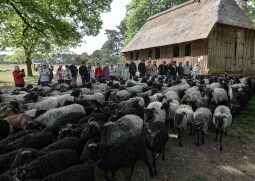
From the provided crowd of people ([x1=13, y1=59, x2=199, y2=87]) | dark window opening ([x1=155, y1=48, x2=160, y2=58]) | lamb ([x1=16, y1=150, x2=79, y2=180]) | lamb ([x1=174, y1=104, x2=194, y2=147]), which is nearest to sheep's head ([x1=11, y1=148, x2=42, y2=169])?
lamb ([x1=16, y1=150, x2=79, y2=180])

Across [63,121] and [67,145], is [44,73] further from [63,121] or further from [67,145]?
[67,145]

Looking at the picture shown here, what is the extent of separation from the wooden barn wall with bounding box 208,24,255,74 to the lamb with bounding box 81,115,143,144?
58.6ft

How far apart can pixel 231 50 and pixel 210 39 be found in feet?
14.4

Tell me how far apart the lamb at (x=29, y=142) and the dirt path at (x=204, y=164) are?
159 centimetres

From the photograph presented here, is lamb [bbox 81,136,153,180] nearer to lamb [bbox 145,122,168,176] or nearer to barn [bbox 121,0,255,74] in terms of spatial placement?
lamb [bbox 145,122,168,176]

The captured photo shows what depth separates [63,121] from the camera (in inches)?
221

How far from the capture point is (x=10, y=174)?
3.20 meters

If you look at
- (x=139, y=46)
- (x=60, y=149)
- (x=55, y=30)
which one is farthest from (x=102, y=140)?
(x=139, y=46)

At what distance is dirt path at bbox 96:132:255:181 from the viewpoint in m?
4.27

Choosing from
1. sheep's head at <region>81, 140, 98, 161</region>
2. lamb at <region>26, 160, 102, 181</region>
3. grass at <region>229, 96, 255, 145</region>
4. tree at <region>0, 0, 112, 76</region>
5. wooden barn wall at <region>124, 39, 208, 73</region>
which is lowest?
grass at <region>229, 96, 255, 145</region>

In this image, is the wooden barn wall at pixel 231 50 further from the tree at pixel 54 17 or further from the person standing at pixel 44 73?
the person standing at pixel 44 73

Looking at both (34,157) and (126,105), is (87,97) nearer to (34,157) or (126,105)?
(126,105)

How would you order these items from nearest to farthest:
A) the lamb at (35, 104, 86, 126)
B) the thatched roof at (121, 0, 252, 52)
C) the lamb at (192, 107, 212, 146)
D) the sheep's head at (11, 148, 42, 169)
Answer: the sheep's head at (11, 148, 42, 169)
the lamb at (192, 107, 212, 146)
the lamb at (35, 104, 86, 126)
the thatched roof at (121, 0, 252, 52)

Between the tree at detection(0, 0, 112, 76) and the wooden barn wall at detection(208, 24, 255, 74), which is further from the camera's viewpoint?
the wooden barn wall at detection(208, 24, 255, 74)
